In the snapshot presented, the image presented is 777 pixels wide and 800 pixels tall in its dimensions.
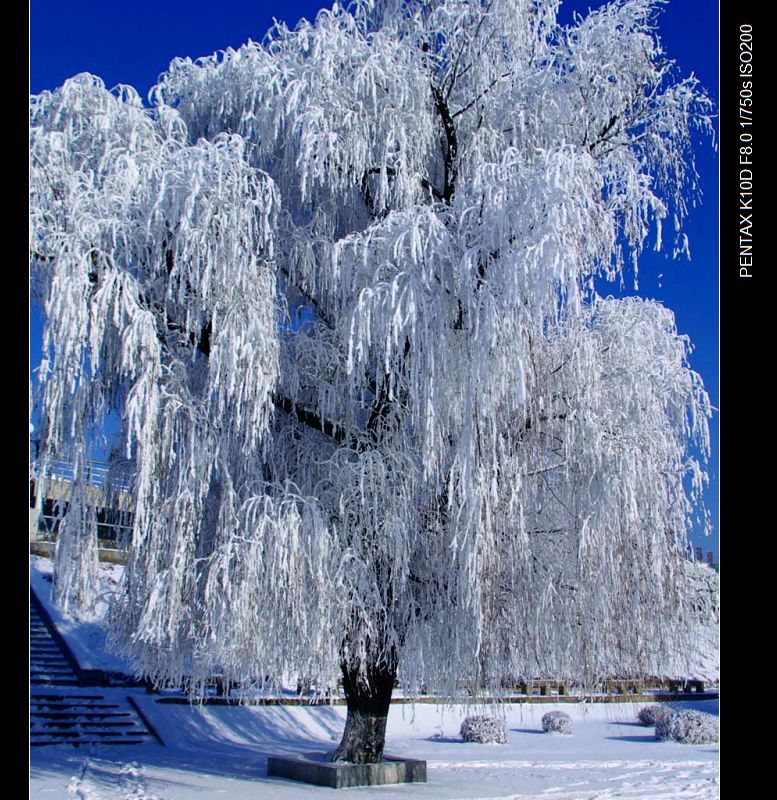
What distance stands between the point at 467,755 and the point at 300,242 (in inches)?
287

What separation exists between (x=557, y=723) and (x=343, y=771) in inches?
300

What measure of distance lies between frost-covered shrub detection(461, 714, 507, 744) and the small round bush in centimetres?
151

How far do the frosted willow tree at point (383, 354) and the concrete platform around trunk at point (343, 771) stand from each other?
0.21 metres

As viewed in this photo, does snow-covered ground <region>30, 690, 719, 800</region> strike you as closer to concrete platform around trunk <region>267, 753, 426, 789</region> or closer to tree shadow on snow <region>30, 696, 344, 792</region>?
tree shadow on snow <region>30, 696, 344, 792</region>

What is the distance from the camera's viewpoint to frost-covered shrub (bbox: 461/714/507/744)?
43.3 feet

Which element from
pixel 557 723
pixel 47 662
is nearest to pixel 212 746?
pixel 47 662

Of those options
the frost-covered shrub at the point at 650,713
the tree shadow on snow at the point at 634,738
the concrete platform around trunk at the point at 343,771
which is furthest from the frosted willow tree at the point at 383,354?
the frost-covered shrub at the point at 650,713

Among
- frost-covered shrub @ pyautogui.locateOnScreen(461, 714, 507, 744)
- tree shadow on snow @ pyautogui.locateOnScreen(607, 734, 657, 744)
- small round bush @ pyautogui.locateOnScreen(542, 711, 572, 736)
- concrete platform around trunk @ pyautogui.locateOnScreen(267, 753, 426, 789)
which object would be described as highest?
concrete platform around trunk @ pyautogui.locateOnScreen(267, 753, 426, 789)

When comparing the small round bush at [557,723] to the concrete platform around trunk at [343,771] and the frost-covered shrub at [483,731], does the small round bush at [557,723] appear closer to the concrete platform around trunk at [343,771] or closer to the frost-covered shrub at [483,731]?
the frost-covered shrub at [483,731]

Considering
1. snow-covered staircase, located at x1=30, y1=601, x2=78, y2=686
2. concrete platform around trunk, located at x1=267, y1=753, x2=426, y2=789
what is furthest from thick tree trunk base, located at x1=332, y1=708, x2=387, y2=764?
snow-covered staircase, located at x1=30, y1=601, x2=78, y2=686

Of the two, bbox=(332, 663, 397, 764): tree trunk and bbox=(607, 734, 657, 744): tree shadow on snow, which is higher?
bbox=(332, 663, 397, 764): tree trunk

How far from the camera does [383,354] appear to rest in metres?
6.88

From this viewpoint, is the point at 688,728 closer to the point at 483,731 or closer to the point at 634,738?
the point at 634,738

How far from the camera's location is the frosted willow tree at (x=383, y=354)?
6434 mm
